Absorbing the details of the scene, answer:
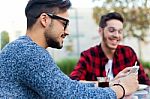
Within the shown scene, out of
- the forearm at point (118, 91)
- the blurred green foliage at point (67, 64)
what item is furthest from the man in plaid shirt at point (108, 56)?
the blurred green foliage at point (67, 64)

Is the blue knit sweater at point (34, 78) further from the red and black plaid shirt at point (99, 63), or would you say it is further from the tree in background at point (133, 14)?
the tree in background at point (133, 14)

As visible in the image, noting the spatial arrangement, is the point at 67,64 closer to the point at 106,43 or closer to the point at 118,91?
the point at 106,43

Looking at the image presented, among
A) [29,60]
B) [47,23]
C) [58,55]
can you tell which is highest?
[47,23]

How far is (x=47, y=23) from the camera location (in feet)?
5.04

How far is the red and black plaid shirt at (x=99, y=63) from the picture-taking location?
286 cm

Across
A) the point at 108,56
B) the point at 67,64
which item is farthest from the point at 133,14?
the point at 108,56

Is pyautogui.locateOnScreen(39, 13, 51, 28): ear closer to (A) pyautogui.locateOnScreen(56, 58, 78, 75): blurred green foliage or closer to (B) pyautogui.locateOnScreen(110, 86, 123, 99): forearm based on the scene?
(B) pyautogui.locateOnScreen(110, 86, 123, 99): forearm

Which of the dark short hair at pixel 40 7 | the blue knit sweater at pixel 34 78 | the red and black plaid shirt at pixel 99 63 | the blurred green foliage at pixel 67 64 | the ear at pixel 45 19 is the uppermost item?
the dark short hair at pixel 40 7

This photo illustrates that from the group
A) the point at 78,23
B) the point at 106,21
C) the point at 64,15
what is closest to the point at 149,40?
the point at 78,23

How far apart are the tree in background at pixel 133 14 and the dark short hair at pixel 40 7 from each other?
7.11 m

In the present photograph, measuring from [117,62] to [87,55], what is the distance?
230 mm

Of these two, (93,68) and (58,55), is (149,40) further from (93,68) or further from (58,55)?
(93,68)

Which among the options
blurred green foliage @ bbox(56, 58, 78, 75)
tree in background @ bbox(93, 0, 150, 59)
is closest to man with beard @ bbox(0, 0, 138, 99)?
tree in background @ bbox(93, 0, 150, 59)

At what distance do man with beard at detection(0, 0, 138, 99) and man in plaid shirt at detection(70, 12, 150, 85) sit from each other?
50.3 inches
